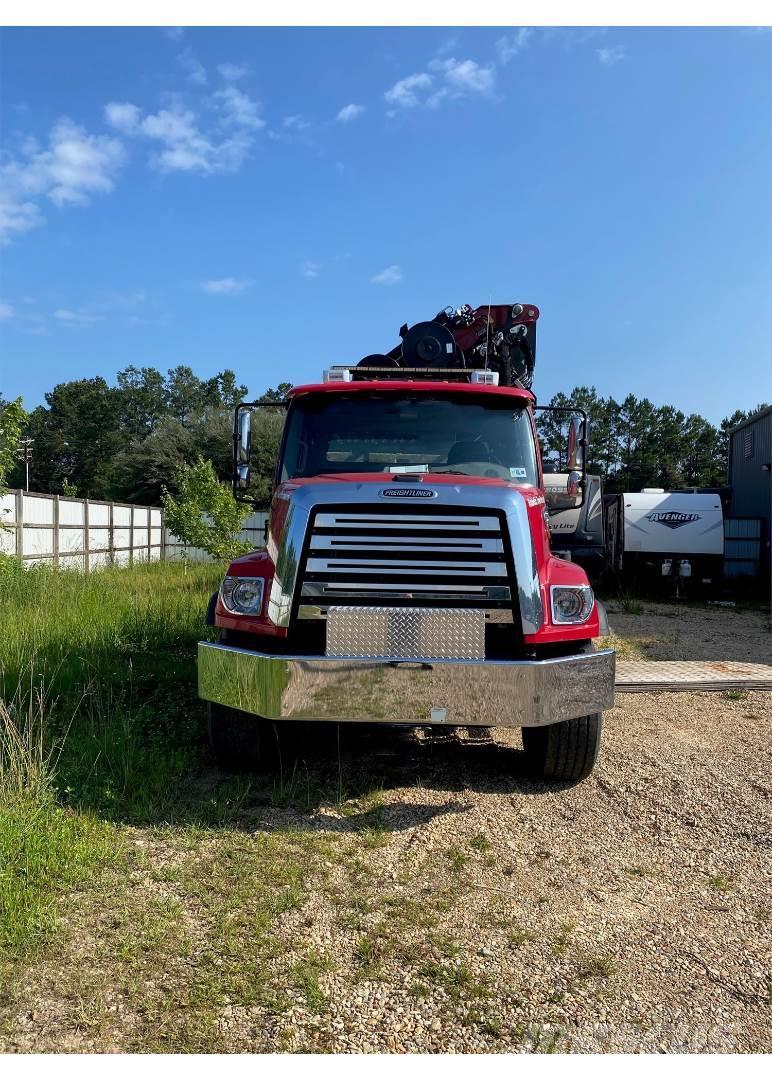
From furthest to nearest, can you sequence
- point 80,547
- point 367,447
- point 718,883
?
1. point 80,547
2. point 367,447
3. point 718,883

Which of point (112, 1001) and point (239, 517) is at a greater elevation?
point (239, 517)

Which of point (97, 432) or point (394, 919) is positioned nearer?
point (394, 919)

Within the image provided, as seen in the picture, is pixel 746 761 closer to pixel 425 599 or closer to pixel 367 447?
pixel 425 599

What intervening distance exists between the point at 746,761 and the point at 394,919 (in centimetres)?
313

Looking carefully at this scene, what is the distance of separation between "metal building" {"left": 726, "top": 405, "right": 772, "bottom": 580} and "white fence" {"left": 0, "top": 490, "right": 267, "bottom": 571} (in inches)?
563

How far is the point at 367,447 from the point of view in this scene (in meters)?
5.13

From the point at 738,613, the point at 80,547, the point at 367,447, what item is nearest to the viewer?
the point at 367,447

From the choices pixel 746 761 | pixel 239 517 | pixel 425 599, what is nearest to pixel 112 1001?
pixel 425 599

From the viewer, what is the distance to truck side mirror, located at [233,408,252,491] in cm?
579

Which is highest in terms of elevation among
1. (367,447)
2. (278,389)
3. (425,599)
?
(278,389)

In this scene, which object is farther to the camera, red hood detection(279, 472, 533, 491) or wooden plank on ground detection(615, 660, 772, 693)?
wooden plank on ground detection(615, 660, 772, 693)

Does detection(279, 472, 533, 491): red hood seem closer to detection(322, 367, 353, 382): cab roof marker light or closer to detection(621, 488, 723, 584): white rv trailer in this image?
detection(322, 367, 353, 382): cab roof marker light

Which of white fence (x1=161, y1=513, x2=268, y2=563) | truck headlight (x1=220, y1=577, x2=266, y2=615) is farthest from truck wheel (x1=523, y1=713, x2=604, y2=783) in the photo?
white fence (x1=161, y1=513, x2=268, y2=563)

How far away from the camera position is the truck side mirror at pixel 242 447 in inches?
228
